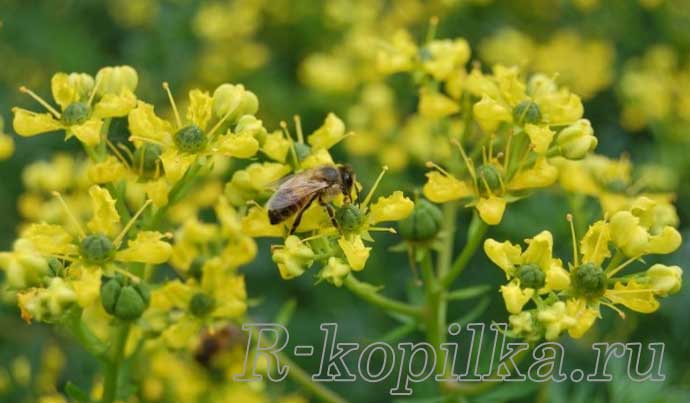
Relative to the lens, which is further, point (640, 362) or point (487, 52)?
point (487, 52)

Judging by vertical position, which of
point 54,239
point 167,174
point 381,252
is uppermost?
point 167,174

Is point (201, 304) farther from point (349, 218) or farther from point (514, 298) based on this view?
point (514, 298)

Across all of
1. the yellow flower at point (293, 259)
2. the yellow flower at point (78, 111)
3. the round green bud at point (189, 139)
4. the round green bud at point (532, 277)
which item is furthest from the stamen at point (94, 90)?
the round green bud at point (532, 277)

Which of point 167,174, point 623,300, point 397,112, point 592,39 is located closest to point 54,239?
point 167,174

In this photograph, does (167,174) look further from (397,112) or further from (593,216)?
(397,112)

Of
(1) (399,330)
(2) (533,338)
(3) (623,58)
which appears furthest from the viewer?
(3) (623,58)

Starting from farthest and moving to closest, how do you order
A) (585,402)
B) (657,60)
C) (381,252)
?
(657,60)
(381,252)
(585,402)

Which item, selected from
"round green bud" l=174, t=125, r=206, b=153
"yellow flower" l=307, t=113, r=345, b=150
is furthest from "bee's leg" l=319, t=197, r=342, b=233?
"round green bud" l=174, t=125, r=206, b=153
